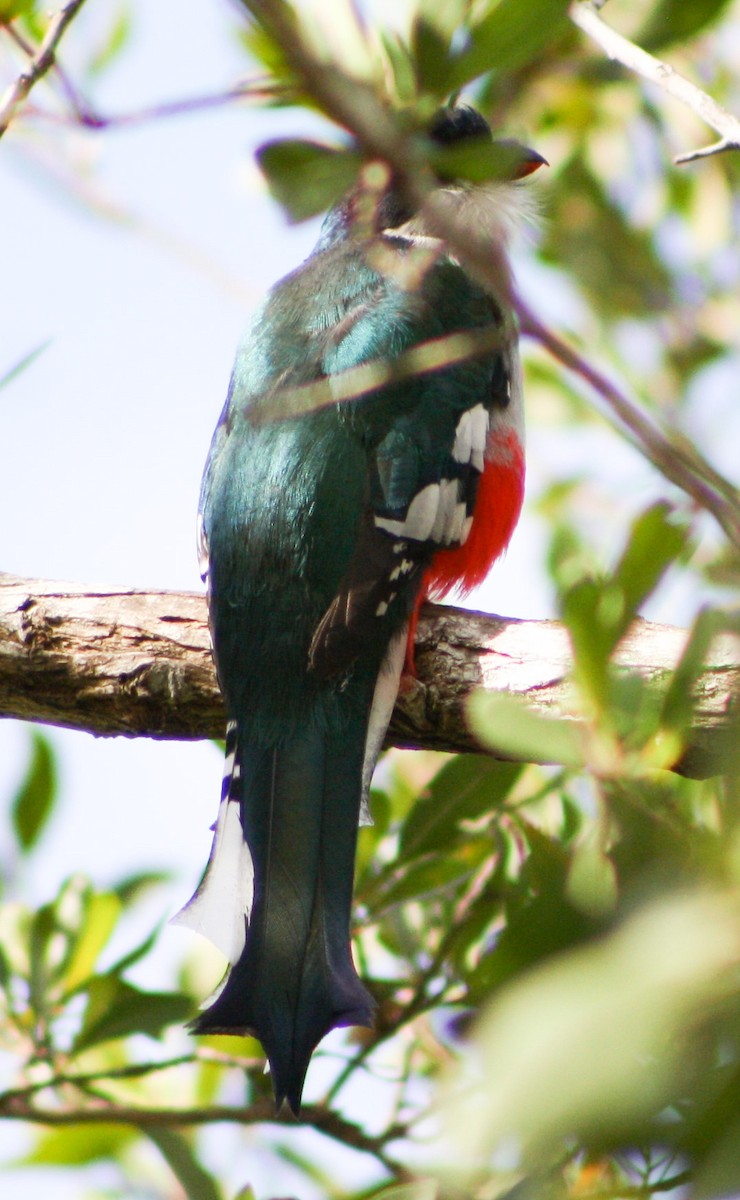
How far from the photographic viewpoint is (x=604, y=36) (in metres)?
2.10

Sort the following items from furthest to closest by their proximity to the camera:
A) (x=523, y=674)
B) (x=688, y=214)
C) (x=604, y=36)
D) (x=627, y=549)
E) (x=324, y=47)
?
(x=688, y=214)
(x=523, y=674)
(x=604, y=36)
(x=324, y=47)
(x=627, y=549)

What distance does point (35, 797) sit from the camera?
358 centimetres

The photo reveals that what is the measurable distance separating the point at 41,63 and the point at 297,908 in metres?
1.72

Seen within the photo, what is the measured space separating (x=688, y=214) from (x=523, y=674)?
7.26 ft

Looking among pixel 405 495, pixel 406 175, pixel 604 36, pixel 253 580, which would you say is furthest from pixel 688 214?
pixel 406 175

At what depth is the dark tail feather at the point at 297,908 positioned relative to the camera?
268 cm

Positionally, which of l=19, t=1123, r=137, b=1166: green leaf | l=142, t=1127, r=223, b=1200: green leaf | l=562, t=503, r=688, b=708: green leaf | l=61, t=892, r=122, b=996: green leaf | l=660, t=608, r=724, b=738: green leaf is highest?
l=562, t=503, r=688, b=708: green leaf

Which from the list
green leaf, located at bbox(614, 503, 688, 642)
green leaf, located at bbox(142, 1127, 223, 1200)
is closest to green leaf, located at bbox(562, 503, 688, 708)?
green leaf, located at bbox(614, 503, 688, 642)

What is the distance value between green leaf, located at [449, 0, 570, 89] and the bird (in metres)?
1.60

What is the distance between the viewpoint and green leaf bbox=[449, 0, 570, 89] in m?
1.05

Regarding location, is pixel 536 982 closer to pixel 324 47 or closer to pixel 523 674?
pixel 324 47

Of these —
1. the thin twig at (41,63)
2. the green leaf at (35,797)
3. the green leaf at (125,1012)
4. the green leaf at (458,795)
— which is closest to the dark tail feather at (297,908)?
the green leaf at (458,795)

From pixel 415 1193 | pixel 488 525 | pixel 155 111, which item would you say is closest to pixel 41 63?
pixel 155 111

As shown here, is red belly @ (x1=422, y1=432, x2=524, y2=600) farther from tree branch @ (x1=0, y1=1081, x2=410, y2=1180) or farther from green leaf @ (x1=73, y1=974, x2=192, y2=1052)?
tree branch @ (x1=0, y1=1081, x2=410, y2=1180)
